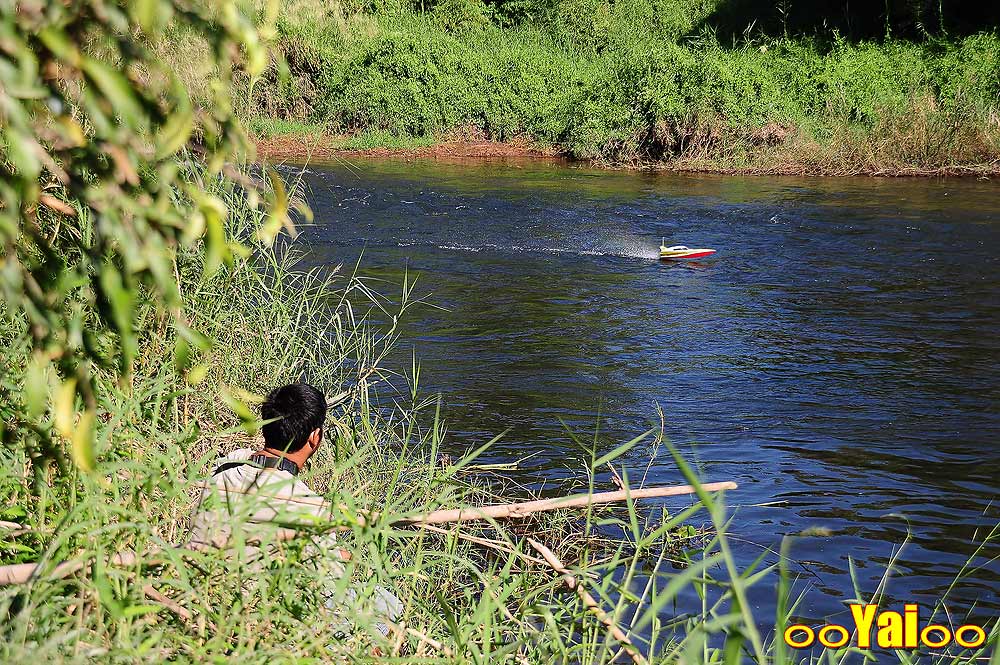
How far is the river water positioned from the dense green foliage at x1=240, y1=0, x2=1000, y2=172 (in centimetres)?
184

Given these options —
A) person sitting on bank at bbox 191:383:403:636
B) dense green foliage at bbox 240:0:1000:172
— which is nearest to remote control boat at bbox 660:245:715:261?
dense green foliage at bbox 240:0:1000:172

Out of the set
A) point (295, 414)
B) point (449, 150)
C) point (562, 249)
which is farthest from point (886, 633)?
point (449, 150)

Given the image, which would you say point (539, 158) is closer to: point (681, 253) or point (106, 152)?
point (681, 253)

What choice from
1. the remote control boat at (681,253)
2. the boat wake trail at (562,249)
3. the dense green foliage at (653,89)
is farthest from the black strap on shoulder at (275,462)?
the dense green foliage at (653,89)

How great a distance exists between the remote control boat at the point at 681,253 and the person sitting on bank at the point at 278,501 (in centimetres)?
1039

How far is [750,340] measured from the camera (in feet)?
36.0

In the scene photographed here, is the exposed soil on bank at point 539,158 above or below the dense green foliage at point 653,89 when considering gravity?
below

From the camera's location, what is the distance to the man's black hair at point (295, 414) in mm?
4289

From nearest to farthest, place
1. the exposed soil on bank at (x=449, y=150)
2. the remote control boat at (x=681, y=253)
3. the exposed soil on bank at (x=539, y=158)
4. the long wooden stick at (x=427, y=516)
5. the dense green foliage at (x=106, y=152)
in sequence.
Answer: the dense green foliage at (x=106, y=152) < the long wooden stick at (x=427, y=516) < the remote control boat at (x=681, y=253) < the exposed soil on bank at (x=539, y=158) < the exposed soil on bank at (x=449, y=150)

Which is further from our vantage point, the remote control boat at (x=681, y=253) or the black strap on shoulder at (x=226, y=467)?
the remote control boat at (x=681, y=253)

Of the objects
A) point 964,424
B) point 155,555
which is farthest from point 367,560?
point 964,424

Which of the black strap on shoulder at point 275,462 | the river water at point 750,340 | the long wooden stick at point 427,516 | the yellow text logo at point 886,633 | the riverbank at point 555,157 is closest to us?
the long wooden stick at point 427,516

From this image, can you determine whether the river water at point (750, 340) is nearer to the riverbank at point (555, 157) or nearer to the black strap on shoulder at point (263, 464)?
the riverbank at point (555, 157)

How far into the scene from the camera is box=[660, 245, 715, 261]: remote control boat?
1433cm
